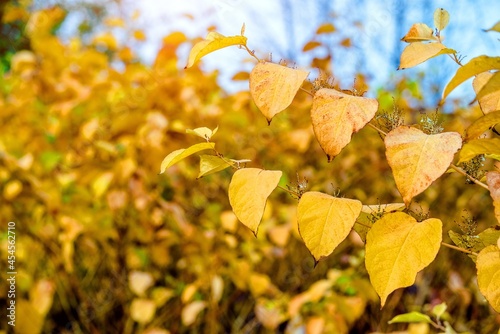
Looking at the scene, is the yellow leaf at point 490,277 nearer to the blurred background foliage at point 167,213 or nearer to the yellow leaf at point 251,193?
the yellow leaf at point 251,193

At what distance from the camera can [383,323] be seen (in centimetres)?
231

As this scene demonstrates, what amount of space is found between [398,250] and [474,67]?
7.9 inches

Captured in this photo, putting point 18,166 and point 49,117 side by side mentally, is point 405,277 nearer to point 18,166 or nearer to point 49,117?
point 18,166

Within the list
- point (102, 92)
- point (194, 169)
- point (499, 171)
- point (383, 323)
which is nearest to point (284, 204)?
point (194, 169)

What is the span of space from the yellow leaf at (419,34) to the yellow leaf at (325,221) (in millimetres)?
220

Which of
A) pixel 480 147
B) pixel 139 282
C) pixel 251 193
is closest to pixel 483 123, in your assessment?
pixel 480 147

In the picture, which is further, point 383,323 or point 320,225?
point 383,323

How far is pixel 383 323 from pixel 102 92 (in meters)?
1.52

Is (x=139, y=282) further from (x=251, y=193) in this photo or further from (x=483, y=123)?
(x=483, y=123)

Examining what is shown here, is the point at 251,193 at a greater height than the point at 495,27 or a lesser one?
lesser

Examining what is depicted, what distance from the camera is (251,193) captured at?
60 cm

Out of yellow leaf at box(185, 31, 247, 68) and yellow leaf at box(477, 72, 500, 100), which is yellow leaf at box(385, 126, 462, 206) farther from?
yellow leaf at box(185, 31, 247, 68)

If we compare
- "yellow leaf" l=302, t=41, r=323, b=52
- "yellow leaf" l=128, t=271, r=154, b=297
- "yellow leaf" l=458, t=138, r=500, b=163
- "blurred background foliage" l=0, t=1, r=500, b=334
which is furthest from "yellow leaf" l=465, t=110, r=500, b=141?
"yellow leaf" l=128, t=271, r=154, b=297

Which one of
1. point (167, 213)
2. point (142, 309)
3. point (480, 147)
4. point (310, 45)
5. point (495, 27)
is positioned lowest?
point (142, 309)
